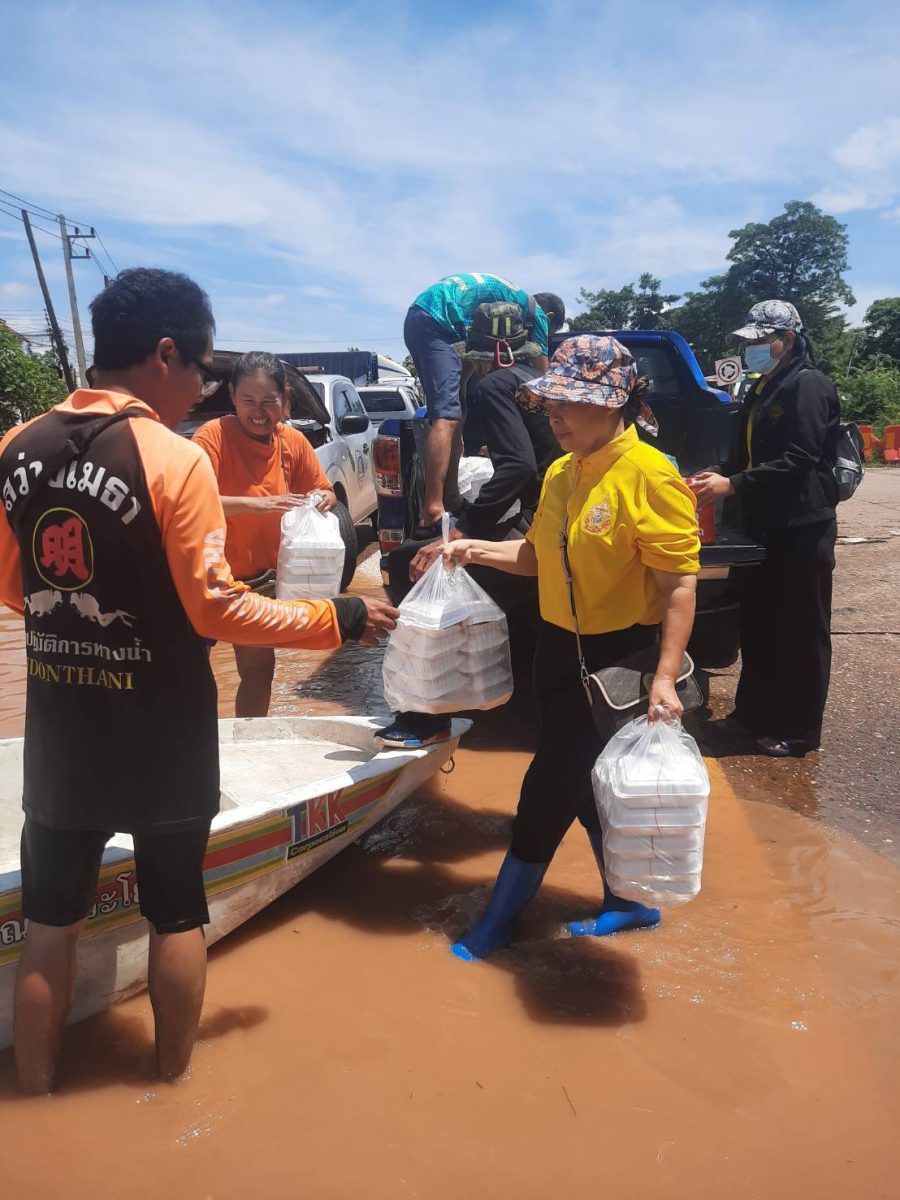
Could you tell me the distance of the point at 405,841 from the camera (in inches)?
156

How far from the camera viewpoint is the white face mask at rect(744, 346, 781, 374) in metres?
4.61

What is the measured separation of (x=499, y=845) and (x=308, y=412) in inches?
204

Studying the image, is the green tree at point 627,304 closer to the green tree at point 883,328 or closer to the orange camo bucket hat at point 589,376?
the green tree at point 883,328

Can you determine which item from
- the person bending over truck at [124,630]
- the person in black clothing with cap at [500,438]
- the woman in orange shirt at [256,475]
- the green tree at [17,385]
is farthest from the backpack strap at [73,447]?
the green tree at [17,385]

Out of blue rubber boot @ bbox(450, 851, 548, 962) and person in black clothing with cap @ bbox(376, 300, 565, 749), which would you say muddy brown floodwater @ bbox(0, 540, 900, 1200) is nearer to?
blue rubber boot @ bbox(450, 851, 548, 962)

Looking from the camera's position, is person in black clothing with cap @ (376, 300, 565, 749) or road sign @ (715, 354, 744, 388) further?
road sign @ (715, 354, 744, 388)

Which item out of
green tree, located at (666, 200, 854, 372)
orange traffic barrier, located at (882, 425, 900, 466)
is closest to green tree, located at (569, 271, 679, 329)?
green tree, located at (666, 200, 854, 372)

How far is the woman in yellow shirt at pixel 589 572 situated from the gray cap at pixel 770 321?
2043 millimetres

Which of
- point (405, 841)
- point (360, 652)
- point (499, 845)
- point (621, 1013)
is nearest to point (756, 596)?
point (499, 845)

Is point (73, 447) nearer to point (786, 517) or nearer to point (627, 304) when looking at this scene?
point (786, 517)

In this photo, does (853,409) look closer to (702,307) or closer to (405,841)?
(702,307)

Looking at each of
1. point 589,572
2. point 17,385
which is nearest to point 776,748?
point 589,572

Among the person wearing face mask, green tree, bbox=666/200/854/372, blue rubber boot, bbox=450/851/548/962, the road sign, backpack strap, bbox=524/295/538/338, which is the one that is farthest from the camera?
green tree, bbox=666/200/854/372

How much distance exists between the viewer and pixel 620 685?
2676 millimetres
